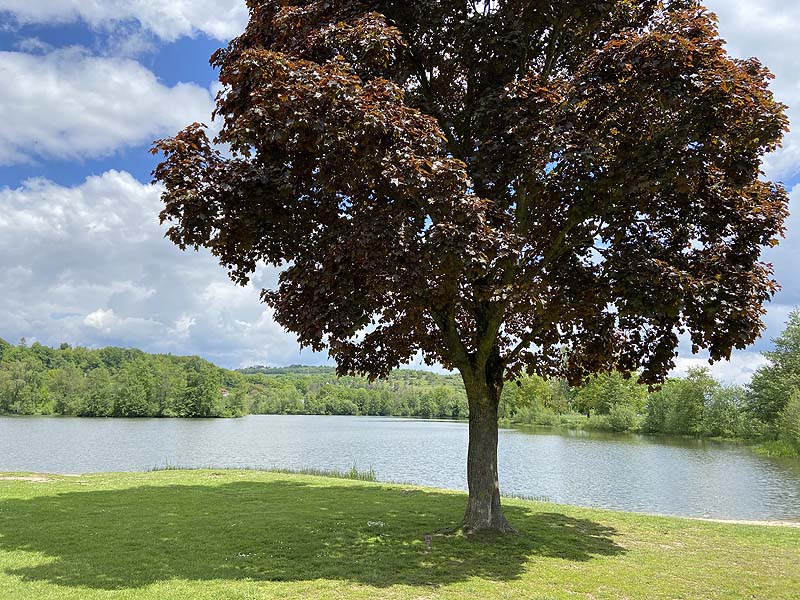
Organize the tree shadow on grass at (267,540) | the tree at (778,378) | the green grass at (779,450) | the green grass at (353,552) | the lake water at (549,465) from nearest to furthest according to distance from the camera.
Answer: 1. the green grass at (353,552)
2. the tree shadow on grass at (267,540)
3. the lake water at (549,465)
4. the green grass at (779,450)
5. the tree at (778,378)

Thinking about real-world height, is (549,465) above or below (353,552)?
below

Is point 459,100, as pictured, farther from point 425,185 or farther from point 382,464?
point 382,464

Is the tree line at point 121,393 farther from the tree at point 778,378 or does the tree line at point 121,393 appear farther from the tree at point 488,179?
the tree at point 488,179

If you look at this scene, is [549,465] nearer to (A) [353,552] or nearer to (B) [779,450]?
(B) [779,450]

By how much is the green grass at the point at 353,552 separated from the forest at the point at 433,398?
3.40 metres

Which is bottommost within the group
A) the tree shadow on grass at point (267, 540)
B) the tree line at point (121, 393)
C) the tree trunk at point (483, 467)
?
the tree line at point (121, 393)

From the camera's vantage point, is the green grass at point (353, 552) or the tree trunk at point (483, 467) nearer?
the green grass at point (353, 552)

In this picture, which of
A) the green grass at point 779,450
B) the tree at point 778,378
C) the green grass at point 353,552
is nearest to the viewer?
the green grass at point 353,552

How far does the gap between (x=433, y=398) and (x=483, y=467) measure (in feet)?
469

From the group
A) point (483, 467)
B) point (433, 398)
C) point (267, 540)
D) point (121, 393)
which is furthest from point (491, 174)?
point (433, 398)

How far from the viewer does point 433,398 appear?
15100 centimetres

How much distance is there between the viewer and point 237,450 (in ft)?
137

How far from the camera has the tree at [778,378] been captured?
47938 mm

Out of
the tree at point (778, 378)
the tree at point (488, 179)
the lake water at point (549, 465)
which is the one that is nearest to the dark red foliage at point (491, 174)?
the tree at point (488, 179)
